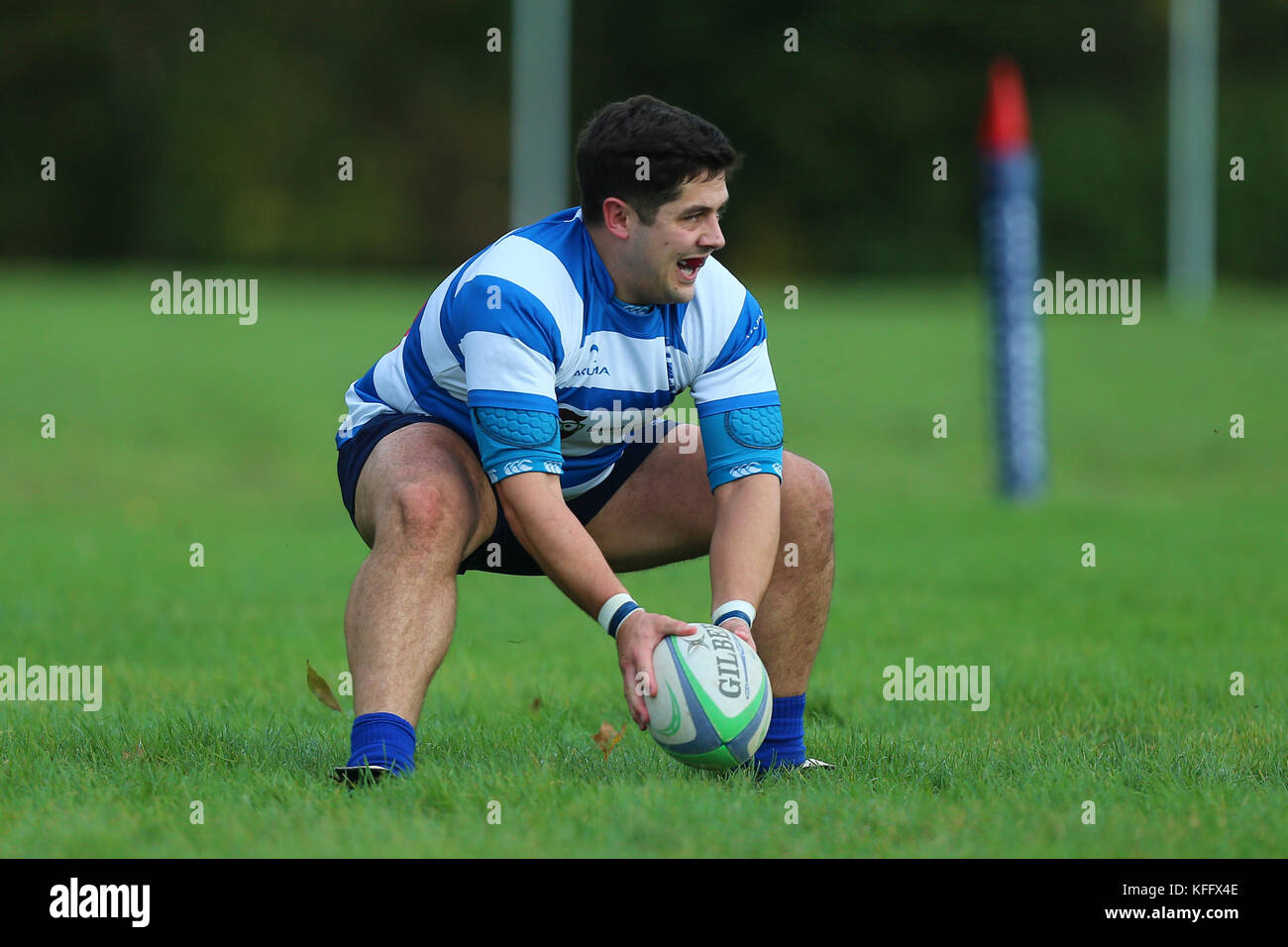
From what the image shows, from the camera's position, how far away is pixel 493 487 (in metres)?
4.26

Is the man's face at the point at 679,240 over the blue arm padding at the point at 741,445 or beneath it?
over

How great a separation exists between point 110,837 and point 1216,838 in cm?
244

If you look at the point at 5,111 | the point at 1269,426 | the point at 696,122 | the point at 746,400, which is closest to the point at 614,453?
the point at 746,400

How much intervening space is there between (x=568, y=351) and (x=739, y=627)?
841 mm

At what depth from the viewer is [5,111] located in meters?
38.3

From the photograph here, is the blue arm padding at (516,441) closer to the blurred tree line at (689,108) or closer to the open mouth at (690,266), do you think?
the open mouth at (690,266)

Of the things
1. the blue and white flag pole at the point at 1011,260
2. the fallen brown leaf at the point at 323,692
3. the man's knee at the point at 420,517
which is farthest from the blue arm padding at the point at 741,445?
the blue and white flag pole at the point at 1011,260

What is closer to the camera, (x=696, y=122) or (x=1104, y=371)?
(x=696, y=122)

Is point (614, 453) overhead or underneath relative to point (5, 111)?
underneath

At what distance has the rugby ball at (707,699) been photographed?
3953mm

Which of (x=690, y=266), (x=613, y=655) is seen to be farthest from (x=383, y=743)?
(x=613, y=655)

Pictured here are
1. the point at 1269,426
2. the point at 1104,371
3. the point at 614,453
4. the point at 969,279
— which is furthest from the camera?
the point at 969,279

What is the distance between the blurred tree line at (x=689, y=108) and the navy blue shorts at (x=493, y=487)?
35.7 m
